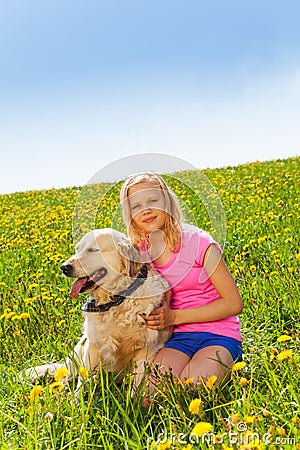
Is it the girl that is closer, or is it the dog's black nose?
the dog's black nose

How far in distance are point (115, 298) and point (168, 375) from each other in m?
0.64

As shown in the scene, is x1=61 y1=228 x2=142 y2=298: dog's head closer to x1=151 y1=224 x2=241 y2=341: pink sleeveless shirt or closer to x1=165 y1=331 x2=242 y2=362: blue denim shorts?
x1=151 y1=224 x2=241 y2=341: pink sleeveless shirt

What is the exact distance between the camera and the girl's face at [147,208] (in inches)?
129

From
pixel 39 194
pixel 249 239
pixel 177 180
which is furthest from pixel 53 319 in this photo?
pixel 39 194

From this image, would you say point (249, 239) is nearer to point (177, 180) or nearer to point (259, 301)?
point (259, 301)

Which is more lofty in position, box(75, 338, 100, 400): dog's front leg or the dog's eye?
the dog's eye

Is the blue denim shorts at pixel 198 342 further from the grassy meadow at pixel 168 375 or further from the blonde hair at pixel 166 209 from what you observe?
the blonde hair at pixel 166 209

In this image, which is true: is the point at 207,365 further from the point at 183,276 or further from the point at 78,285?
the point at 78,285

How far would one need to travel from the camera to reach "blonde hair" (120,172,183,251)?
3225mm

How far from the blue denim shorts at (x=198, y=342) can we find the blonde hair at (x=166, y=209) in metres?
0.53

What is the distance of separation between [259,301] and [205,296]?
2.80 feet

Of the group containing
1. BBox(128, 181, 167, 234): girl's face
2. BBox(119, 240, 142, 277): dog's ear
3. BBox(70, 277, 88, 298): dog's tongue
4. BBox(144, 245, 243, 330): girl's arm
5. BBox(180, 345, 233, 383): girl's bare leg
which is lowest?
BBox(180, 345, 233, 383): girl's bare leg

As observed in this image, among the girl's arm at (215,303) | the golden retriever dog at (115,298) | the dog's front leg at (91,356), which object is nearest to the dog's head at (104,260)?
the golden retriever dog at (115,298)

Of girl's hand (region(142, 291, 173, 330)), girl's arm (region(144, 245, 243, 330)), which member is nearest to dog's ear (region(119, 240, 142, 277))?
girl's hand (region(142, 291, 173, 330))
